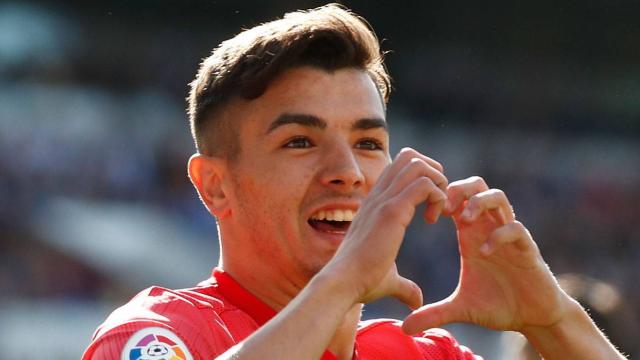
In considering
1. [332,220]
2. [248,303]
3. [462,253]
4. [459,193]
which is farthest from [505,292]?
[248,303]

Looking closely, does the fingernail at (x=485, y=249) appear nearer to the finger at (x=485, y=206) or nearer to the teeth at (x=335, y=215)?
the finger at (x=485, y=206)

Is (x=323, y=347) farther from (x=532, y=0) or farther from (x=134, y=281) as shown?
(x=532, y=0)

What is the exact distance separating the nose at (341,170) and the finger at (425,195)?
0.44 metres

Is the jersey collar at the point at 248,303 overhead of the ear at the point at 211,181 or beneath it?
beneath

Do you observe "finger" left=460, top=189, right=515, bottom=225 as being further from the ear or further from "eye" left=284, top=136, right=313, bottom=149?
the ear

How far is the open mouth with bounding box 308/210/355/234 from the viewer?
3023 millimetres

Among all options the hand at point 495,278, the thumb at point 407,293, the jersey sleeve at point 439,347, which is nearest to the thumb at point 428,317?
the hand at point 495,278

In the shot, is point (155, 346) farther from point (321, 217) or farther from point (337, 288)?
point (321, 217)

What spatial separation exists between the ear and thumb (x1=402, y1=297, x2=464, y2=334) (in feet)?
2.24

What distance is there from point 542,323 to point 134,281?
712cm

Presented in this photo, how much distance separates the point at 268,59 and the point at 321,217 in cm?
44

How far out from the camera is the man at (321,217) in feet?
8.75

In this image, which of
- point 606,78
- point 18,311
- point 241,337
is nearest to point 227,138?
point 241,337

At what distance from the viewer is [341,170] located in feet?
9.78
